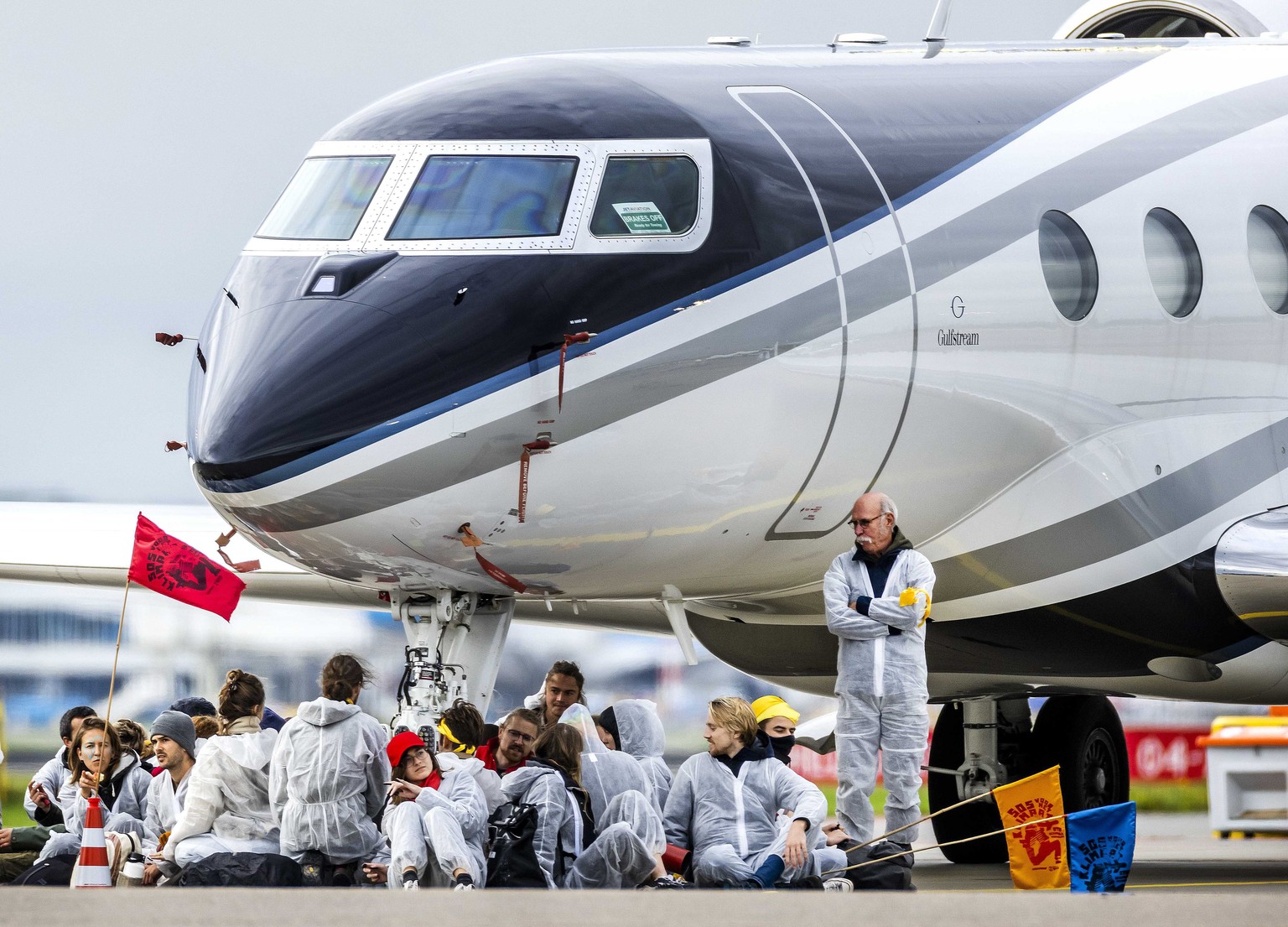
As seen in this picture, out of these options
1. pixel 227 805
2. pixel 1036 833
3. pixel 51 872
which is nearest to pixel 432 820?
pixel 227 805

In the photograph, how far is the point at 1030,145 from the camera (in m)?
10.9

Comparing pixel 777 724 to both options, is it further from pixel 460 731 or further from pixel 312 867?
pixel 312 867

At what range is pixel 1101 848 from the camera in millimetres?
8688

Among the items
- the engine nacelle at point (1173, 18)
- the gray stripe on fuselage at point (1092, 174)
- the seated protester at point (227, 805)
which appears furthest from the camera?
the engine nacelle at point (1173, 18)

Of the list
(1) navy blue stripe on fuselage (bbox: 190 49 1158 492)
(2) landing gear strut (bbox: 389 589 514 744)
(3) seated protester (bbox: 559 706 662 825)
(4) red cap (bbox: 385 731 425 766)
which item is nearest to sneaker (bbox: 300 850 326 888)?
(4) red cap (bbox: 385 731 425 766)

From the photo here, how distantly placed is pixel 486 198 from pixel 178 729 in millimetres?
3844

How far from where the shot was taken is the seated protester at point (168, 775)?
36.5 ft

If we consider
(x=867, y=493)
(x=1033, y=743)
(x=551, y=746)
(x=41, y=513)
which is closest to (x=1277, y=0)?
(x=1033, y=743)

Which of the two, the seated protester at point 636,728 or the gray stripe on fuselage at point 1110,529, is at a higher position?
the gray stripe on fuselage at point 1110,529

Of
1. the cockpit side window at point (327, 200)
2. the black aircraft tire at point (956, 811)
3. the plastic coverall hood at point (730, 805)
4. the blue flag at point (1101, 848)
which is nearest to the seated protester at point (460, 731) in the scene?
the plastic coverall hood at point (730, 805)

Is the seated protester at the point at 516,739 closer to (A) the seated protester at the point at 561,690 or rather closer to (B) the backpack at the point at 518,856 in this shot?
(A) the seated protester at the point at 561,690

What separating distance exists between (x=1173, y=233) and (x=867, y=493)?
2.72m

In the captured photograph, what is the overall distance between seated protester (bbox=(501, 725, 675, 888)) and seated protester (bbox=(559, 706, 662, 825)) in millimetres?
313

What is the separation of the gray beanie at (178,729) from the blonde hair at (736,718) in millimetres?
3350
